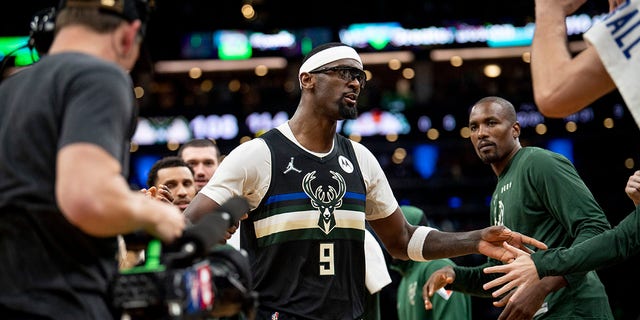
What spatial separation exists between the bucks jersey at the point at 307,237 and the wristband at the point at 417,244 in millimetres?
474

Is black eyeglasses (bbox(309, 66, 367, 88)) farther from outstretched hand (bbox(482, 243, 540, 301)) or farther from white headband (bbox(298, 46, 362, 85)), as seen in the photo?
outstretched hand (bbox(482, 243, 540, 301))

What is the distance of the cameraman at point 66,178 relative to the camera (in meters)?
2.88

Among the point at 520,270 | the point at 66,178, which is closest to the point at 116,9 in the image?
the point at 66,178

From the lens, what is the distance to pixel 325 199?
5230 millimetres

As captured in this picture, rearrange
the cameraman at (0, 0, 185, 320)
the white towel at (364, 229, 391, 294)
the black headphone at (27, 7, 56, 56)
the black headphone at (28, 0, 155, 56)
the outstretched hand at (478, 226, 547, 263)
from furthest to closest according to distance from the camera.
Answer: the white towel at (364, 229, 391, 294), the outstretched hand at (478, 226, 547, 263), the black headphone at (27, 7, 56, 56), the black headphone at (28, 0, 155, 56), the cameraman at (0, 0, 185, 320)

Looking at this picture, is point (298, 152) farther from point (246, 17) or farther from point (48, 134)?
point (246, 17)

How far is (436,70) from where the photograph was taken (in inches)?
959

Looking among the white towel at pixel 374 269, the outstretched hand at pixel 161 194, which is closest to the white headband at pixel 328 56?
the outstretched hand at pixel 161 194

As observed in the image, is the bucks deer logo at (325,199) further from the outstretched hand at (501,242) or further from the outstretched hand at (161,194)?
the outstretched hand at (161,194)

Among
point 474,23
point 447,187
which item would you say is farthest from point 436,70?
point 447,187

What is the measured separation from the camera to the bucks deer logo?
17.0ft

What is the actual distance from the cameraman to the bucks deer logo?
2.07 m

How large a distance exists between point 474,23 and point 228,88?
6.75 meters

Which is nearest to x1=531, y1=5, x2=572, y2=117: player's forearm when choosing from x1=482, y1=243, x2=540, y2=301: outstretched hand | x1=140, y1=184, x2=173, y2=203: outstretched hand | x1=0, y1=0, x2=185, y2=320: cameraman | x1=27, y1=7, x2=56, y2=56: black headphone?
x1=0, y1=0, x2=185, y2=320: cameraman
